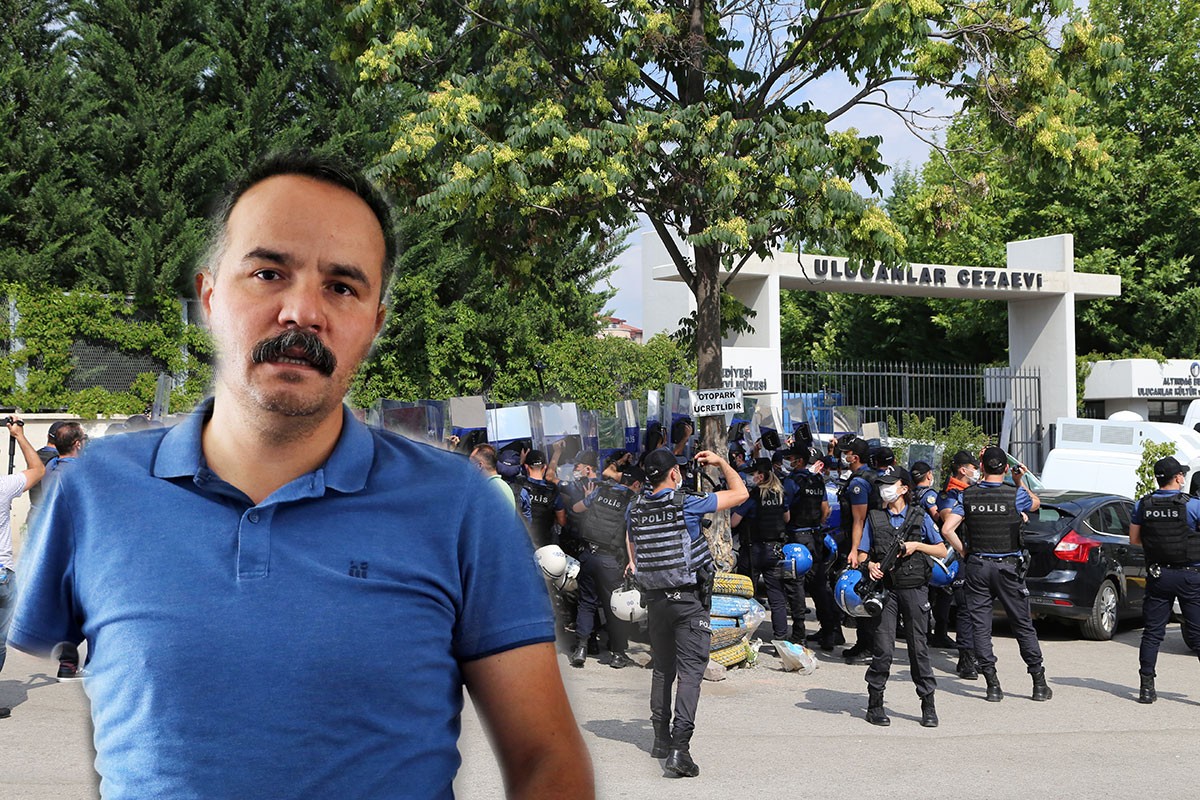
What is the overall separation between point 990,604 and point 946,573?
0.61 m

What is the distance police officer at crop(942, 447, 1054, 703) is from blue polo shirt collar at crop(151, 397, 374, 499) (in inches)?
355

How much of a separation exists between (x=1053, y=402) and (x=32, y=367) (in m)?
23.0

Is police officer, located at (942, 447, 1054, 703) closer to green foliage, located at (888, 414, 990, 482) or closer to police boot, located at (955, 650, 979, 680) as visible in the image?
police boot, located at (955, 650, 979, 680)

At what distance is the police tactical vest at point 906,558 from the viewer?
9.14 m

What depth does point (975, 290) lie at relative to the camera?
28.6 meters

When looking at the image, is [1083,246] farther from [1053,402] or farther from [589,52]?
[589,52]

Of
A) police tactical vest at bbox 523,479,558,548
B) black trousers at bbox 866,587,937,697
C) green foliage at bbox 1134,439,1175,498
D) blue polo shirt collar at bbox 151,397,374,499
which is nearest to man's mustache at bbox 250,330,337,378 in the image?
blue polo shirt collar at bbox 151,397,374,499

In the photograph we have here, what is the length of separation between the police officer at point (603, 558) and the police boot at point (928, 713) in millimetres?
2905

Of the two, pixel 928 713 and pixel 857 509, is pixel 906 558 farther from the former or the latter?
pixel 857 509

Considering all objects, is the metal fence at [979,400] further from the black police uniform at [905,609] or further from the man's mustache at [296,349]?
the man's mustache at [296,349]

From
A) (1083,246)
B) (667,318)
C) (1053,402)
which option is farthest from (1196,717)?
(667,318)

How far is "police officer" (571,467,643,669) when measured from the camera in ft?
35.7

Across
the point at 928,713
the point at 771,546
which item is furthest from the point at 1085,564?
the point at 928,713

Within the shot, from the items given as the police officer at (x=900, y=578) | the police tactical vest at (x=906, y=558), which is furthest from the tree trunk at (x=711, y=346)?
the police tactical vest at (x=906, y=558)
